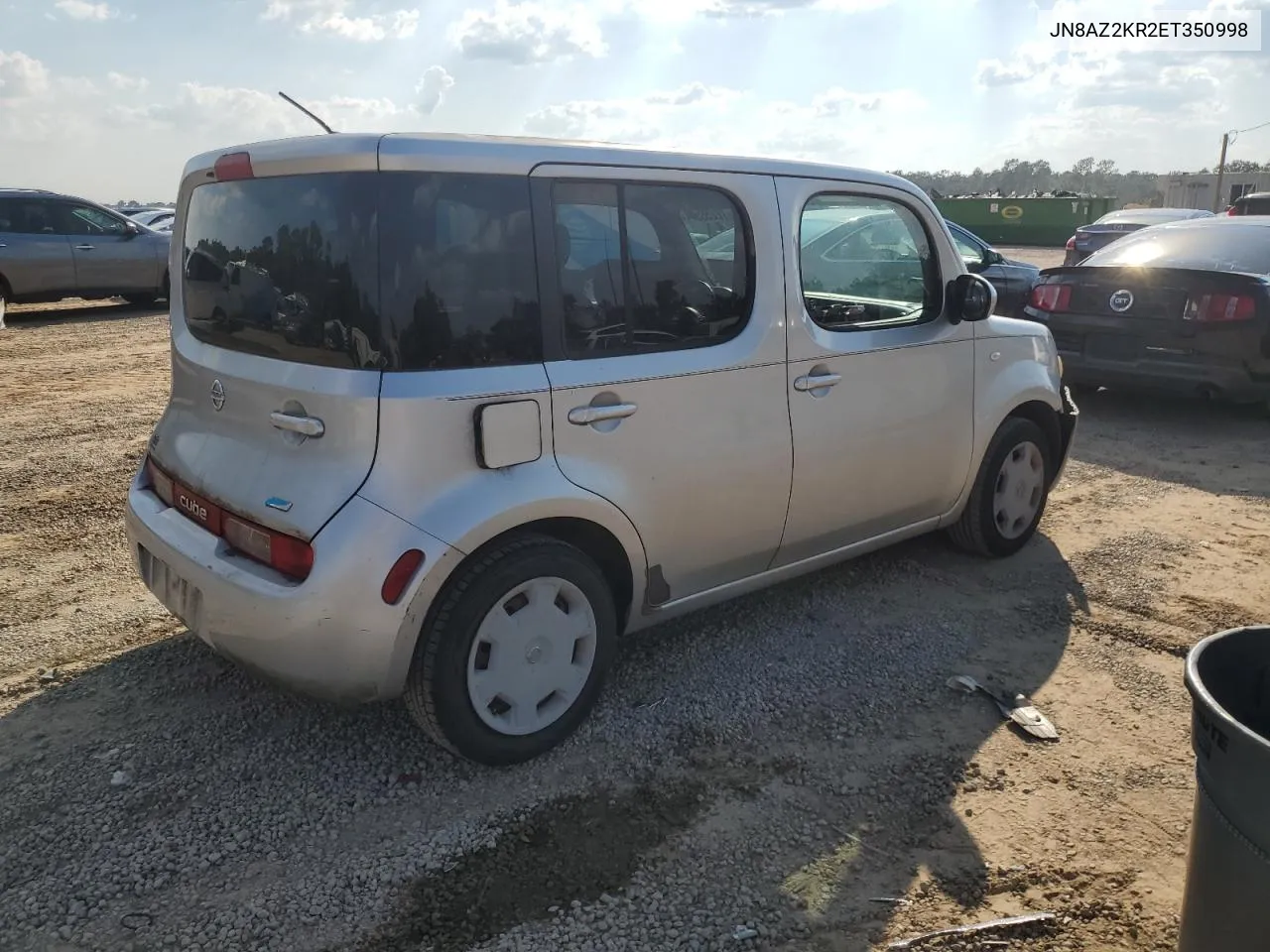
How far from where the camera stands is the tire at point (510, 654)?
289 cm

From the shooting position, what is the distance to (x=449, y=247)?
2.80 meters

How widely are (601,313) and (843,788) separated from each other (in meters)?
1.68

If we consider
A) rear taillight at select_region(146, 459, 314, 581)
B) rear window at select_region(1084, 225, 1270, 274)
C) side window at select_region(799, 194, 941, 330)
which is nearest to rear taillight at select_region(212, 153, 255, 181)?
rear taillight at select_region(146, 459, 314, 581)

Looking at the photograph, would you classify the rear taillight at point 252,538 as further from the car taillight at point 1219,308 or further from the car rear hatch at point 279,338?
the car taillight at point 1219,308

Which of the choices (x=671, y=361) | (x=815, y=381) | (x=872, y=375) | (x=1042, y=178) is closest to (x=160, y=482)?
(x=671, y=361)

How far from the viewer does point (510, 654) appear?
305 cm

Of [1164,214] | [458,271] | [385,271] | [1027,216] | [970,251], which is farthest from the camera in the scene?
[1027,216]

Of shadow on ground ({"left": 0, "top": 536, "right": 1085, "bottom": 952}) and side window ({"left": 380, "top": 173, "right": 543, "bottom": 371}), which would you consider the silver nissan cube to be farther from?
shadow on ground ({"left": 0, "top": 536, "right": 1085, "bottom": 952})

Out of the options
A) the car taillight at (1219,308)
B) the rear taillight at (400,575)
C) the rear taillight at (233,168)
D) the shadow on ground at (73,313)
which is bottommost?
the shadow on ground at (73,313)

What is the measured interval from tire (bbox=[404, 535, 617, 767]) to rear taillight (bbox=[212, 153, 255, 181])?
1.41 metres

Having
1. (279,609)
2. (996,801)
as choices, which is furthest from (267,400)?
(996,801)

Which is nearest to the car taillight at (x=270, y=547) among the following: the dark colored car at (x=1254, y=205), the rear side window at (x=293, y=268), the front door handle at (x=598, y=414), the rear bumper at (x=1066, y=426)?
the rear side window at (x=293, y=268)

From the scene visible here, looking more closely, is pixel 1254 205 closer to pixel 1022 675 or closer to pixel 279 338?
pixel 1022 675

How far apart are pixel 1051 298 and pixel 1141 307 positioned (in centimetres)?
74
